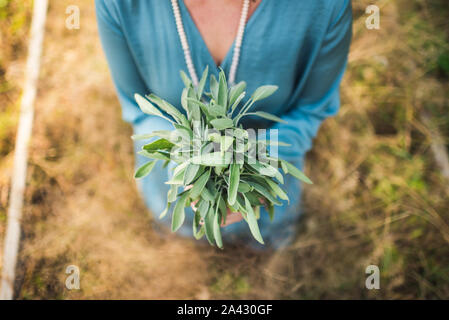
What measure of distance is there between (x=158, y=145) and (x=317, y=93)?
570 millimetres

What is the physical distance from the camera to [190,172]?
29.7 inches

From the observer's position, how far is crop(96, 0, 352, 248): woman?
898mm

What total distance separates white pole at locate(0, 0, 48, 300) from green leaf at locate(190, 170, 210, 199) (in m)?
1.06

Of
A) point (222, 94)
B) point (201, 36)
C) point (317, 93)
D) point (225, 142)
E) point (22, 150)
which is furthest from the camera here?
point (22, 150)

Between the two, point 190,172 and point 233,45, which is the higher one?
point 233,45

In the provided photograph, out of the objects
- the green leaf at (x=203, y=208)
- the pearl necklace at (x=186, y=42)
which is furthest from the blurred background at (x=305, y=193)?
the pearl necklace at (x=186, y=42)

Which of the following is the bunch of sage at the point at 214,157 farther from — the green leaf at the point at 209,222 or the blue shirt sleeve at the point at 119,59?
the blue shirt sleeve at the point at 119,59

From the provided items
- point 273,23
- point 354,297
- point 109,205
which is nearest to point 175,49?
point 273,23

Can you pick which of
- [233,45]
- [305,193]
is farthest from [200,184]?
[305,193]

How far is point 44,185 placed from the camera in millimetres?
1688

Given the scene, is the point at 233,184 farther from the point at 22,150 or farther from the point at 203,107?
the point at 22,150

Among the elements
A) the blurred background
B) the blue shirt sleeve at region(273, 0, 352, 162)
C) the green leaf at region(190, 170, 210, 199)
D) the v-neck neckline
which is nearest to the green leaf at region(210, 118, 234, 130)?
the green leaf at region(190, 170, 210, 199)
